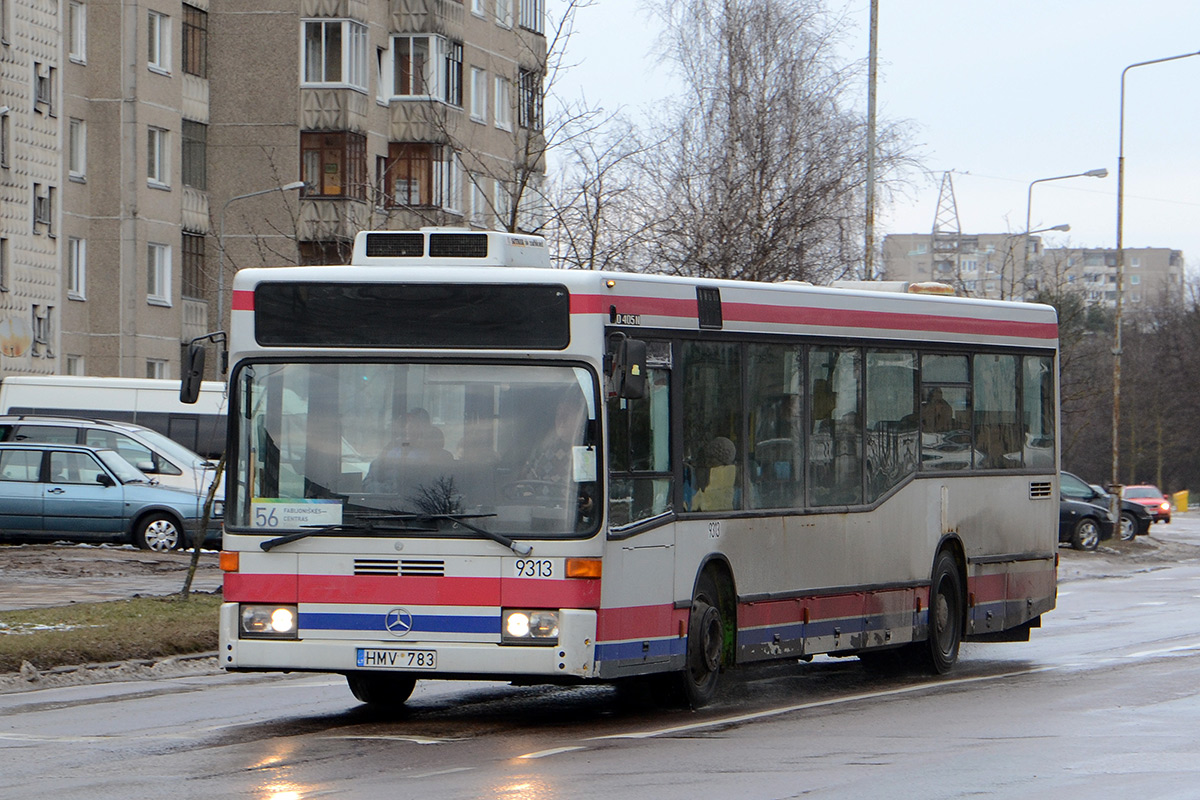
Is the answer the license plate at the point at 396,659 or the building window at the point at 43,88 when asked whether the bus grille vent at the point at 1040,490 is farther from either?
the building window at the point at 43,88

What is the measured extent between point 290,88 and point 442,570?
4744 centimetres

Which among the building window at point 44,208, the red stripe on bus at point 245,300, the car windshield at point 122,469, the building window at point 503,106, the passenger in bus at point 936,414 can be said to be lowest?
the car windshield at point 122,469

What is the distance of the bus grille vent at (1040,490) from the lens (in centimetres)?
1775

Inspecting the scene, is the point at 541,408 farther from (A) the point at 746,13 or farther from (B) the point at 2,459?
(A) the point at 746,13

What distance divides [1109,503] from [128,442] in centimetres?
2103

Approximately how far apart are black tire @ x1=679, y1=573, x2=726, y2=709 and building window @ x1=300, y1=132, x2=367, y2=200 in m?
44.5

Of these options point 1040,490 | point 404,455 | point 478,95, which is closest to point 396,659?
point 404,455

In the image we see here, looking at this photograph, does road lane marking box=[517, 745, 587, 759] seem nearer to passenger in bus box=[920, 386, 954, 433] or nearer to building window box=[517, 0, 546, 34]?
passenger in bus box=[920, 386, 954, 433]

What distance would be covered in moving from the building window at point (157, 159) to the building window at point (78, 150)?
5.64ft

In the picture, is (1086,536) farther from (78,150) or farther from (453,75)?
(78,150)

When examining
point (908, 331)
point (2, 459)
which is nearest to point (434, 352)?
point (908, 331)

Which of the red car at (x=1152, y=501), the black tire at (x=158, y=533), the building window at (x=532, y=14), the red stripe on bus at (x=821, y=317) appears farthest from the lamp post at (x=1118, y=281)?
the red stripe on bus at (x=821, y=317)

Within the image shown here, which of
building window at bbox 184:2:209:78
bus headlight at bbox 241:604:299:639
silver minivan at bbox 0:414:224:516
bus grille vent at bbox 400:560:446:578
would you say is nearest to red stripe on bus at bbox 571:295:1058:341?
bus grille vent at bbox 400:560:446:578

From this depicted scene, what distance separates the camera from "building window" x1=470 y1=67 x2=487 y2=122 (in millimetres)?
63250
